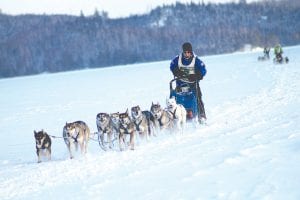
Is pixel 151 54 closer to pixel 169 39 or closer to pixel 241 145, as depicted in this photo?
pixel 169 39

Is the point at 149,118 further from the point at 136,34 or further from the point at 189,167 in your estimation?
the point at 136,34

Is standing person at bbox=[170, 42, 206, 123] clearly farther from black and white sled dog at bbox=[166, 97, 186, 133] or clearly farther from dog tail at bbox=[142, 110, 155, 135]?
dog tail at bbox=[142, 110, 155, 135]

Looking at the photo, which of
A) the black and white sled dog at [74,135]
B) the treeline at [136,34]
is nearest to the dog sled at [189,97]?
the black and white sled dog at [74,135]

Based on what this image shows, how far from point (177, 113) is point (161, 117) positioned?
1.07 ft

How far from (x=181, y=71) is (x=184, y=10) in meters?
154

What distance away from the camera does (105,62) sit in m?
119

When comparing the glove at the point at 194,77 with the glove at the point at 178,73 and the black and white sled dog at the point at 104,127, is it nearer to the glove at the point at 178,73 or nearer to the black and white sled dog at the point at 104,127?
the glove at the point at 178,73

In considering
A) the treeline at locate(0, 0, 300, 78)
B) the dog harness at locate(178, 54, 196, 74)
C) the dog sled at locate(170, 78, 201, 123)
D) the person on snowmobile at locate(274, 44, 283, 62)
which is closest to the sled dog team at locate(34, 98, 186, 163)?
the dog sled at locate(170, 78, 201, 123)

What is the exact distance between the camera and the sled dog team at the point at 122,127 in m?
8.62

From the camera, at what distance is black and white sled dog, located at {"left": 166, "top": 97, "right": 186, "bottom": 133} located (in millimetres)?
9398

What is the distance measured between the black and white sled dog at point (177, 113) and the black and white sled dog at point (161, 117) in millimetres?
86

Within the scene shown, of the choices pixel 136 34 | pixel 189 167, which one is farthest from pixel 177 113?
pixel 136 34

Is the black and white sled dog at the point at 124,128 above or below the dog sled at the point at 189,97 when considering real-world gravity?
below

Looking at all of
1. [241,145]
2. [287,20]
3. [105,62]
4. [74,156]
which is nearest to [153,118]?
[74,156]
